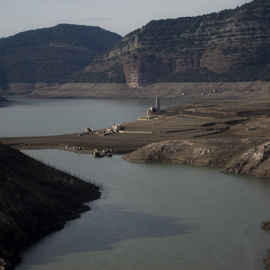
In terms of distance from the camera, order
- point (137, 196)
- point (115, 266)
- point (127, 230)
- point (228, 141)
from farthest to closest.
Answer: point (228, 141)
point (137, 196)
point (127, 230)
point (115, 266)

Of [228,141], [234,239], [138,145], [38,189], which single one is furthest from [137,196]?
[138,145]

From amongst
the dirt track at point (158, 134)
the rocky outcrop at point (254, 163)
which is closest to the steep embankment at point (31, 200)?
the rocky outcrop at point (254, 163)

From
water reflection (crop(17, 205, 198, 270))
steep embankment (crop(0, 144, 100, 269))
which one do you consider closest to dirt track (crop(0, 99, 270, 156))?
steep embankment (crop(0, 144, 100, 269))

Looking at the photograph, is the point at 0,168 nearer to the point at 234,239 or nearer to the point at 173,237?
the point at 173,237

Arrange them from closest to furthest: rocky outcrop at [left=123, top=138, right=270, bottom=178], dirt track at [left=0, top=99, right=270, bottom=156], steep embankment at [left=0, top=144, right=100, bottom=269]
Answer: steep embankment at [left=0, top=144, right=100, bottom=269]
rocky outcrop at [left=123, top=138, right=270, bottom=178]
dirt track at [left=0, top=99, right=270, bottom=156]

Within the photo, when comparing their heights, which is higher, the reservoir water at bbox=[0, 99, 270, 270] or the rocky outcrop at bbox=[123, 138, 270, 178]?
the rocky outcrop at bbox=[123, 138, 270, 178]

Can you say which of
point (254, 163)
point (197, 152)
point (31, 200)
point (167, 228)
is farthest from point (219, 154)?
point (31, 200)

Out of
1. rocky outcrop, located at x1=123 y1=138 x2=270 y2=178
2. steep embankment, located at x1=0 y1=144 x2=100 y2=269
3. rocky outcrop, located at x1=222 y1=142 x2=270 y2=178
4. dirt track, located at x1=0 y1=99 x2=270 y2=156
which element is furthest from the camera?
dirt track, located at x1=0 y1=99 x2=270 y2=156

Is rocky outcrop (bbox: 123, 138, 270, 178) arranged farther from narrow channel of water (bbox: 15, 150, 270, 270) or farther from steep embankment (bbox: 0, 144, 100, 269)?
steep embankment (bbox: 0, 144, 100, 269)

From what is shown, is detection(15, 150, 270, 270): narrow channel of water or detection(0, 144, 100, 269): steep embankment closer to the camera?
detection(15, 150, 270, 270): narrow channel of water
